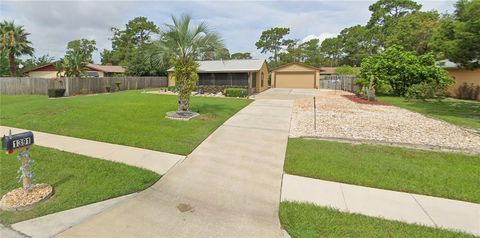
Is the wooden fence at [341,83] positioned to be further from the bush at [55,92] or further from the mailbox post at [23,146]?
the bush at [55,92]

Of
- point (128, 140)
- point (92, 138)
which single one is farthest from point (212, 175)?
point (92, 138)

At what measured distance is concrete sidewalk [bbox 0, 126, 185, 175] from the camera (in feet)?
16.9

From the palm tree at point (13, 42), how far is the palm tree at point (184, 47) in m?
30.0

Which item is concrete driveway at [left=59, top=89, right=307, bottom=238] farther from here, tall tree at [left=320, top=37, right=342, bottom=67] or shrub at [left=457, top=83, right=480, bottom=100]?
tall tree at [left=320, top=37, right=342, bottom=67]

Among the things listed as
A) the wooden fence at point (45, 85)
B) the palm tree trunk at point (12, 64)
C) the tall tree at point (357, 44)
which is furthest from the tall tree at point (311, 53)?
the palm tree trunk at point (12, 64)

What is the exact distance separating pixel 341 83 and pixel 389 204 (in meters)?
28.1

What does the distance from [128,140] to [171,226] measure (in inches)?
167

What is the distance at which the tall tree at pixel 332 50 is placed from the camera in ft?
197

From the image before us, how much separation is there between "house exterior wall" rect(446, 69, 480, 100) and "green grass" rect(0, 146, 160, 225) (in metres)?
23.3

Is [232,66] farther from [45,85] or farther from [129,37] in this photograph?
[129,37]

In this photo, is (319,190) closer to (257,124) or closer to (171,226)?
(171,226)

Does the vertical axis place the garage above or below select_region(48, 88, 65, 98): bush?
above

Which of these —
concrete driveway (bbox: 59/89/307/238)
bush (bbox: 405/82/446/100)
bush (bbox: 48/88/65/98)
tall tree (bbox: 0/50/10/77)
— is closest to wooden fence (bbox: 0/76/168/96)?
bush (bbox: 48/88/65/98)

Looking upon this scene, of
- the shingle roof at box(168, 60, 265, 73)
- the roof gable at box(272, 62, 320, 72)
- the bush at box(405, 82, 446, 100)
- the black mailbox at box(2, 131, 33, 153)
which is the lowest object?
the black mailbox at box(2, 131, 33, 153)
